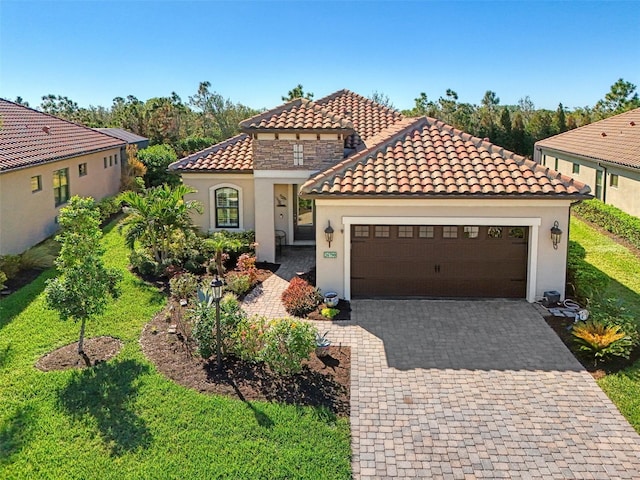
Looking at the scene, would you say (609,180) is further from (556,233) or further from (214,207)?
(214,207)

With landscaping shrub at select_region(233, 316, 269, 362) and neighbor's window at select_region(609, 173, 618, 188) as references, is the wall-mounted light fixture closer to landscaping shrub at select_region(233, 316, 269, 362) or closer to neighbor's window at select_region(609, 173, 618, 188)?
landscaping shrub at select_region(233, 316, 269, 362)

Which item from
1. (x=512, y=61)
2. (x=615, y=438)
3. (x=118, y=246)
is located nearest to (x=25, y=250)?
(x=118, y=246)

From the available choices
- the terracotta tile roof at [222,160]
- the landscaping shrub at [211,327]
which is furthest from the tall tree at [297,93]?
the landscaping shrub at [211,327]

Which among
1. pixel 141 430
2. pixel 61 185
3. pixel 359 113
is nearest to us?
pixel 141 430

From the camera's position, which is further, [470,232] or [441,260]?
[441,260]

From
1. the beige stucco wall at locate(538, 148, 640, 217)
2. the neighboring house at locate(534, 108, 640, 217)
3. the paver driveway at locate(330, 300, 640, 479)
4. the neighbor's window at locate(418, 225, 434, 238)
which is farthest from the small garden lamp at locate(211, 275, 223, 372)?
the beige stucco wall at locate(538, 148, 640, 217)

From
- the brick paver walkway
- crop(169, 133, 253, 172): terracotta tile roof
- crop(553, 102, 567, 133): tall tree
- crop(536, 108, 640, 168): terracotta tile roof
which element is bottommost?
the brick paver walkway

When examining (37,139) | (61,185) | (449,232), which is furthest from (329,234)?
(37,139)
